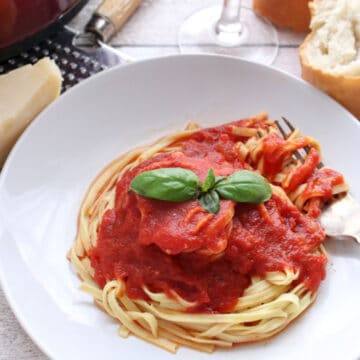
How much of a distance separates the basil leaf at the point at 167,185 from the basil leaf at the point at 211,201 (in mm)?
44

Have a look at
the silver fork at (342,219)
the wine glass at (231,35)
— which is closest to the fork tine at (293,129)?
the silver fork at (342,219)

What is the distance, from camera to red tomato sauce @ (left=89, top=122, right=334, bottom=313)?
2.97m

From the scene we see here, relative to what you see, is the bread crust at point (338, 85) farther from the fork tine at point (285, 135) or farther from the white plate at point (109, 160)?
the fork tine at point (285, 135)

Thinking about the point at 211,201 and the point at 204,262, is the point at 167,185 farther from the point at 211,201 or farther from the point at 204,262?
the point at 204,262

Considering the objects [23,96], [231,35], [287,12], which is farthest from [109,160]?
[287,12]

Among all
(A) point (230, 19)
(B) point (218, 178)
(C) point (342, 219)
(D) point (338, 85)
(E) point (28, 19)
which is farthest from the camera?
(A) point (230, 19)

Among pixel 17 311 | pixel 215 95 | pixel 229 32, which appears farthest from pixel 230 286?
pixel 229 32

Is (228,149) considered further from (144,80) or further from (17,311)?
(17,311)

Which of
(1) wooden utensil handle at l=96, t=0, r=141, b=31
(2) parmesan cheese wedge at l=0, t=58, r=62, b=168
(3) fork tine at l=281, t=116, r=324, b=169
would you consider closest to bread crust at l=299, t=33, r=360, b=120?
(3) fork tine at l=281, t=116, r=324, b=169

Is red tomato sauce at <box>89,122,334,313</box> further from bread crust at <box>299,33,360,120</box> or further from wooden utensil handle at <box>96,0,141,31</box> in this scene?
wooden utensil handle at <box>96,0,141,31</box>

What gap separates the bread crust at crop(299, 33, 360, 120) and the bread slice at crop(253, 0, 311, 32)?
2.19 feet

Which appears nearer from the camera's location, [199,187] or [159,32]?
[199,187]

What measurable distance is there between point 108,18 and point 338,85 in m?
1.59

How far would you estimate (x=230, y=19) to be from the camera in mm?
4477
